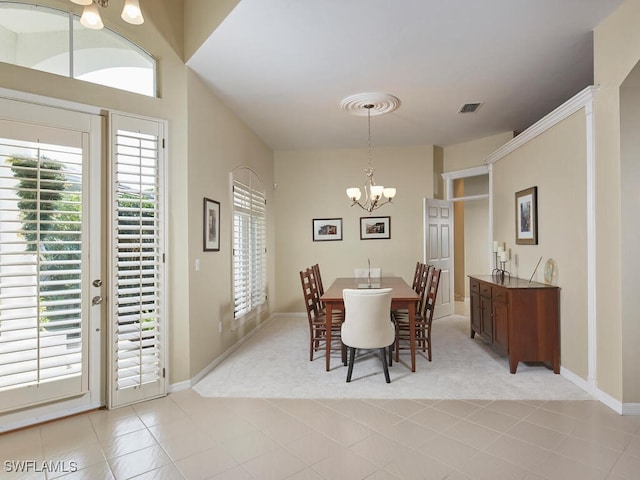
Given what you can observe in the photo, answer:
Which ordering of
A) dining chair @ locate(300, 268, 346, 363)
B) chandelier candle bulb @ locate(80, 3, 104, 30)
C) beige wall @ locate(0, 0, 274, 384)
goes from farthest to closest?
dining chair @ locate(300, 268, 346, 363), beige wall @ locate(0, 0, 274, 384), chandelier candle bulb @ locate(80, 3, 104, 30)

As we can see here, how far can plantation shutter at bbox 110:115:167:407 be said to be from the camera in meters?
2.96

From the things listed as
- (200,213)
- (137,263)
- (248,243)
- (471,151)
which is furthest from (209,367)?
(471,151)

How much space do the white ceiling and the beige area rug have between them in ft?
10.1

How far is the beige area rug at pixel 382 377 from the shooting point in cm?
317

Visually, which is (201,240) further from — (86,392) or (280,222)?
(280,222)

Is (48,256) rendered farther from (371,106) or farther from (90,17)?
(371,106)

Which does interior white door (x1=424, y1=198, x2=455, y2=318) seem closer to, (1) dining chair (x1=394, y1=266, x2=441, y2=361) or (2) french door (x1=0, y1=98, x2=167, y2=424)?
(1) dining chair (x1=394, y1=266, x2=441, y2=361)

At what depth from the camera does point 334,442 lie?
2.39m

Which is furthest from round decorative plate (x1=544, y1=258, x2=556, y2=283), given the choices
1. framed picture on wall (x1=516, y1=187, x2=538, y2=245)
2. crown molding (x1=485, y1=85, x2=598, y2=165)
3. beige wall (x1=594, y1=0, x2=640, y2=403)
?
crown molding (x1=485, y1=85, x2=598, y2=165)

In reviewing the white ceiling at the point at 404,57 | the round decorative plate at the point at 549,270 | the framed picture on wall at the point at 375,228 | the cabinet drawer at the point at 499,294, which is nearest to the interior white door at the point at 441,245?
the framed picture on wall at the point at 375,228

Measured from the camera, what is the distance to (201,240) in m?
3.66

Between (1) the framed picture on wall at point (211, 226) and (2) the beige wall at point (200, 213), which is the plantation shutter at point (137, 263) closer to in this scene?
(2) the beige wall at point (200, 213)

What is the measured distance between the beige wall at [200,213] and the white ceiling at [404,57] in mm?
263

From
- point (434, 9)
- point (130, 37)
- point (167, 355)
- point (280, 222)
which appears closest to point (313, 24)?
point (434, 9)
